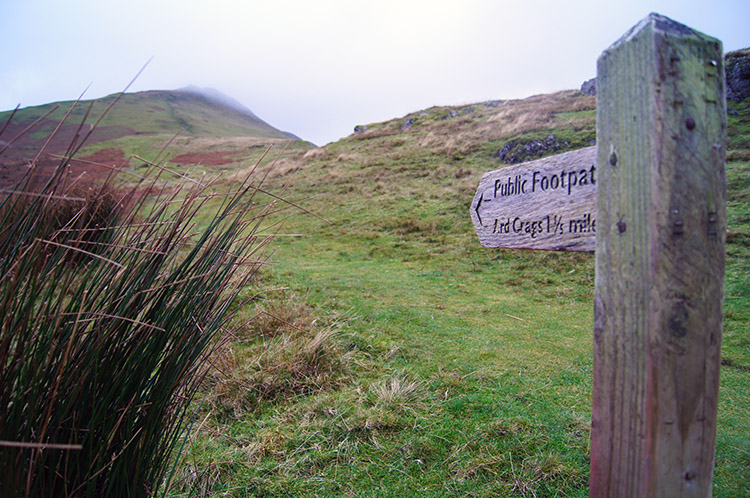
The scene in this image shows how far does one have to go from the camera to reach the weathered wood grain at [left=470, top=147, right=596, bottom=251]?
55.5 inches

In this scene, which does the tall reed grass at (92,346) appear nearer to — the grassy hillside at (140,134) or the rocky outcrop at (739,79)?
the grassy hillside at (140,134)

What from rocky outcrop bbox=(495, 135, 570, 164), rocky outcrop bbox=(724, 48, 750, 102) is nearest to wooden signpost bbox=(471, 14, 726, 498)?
rocky outcrop bbox=(495, 135, 570, 164)

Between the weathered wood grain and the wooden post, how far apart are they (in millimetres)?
276

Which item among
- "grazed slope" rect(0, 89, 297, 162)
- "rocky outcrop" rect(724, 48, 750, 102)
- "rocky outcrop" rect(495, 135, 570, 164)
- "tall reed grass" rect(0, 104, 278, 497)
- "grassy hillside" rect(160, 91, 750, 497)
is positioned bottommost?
"grassy hillside" rect(160, 91, 750, 497)

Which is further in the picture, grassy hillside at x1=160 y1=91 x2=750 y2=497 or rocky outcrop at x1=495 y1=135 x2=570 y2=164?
rocky outcrop at x1=495 y1=135 x2=570 y2=164

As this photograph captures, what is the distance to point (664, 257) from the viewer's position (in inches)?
41.0

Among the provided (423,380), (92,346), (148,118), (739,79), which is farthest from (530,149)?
(148,118)

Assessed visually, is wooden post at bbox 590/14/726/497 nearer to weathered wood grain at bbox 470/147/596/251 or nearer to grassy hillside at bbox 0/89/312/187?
weathered wood grain at bbox 470/147/596/251

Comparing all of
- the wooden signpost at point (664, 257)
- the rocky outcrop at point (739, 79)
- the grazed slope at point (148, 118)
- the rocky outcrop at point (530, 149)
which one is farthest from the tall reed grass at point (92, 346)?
the grazed slope at point (148, 118)

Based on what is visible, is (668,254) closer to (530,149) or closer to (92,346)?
(92,346)

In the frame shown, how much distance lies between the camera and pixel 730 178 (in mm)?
9109

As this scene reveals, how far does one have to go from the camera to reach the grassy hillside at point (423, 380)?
2373mm

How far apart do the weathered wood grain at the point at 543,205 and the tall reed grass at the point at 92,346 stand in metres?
1.08

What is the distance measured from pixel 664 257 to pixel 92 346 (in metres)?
1.58
